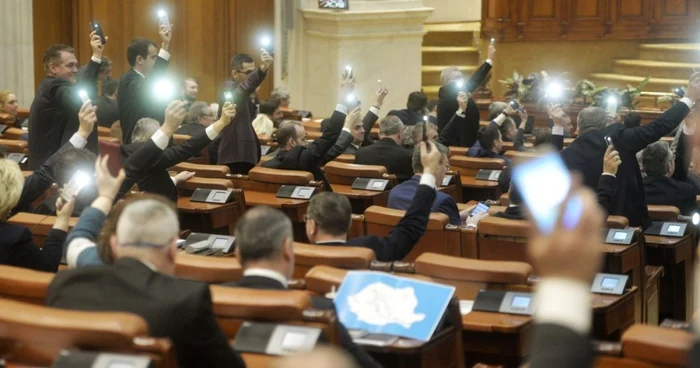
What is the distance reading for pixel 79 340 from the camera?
299 centimetres

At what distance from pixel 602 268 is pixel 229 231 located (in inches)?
94.1

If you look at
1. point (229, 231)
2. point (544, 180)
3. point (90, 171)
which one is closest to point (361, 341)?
point (544, 180)

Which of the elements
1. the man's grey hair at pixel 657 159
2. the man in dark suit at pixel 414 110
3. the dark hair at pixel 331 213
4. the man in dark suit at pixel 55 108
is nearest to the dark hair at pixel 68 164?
the dark hair at pixel 331 213

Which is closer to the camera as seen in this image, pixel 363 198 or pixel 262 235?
pixel 262 235

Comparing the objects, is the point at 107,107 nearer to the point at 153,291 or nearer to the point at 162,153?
the point at 162,153

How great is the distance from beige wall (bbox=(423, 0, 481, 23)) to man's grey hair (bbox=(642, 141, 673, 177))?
11260 mm

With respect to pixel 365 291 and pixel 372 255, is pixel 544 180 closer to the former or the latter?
pixel 365 291

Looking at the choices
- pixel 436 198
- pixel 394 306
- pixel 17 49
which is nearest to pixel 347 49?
Answer: pixel 17 49

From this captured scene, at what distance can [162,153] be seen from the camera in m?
6.09

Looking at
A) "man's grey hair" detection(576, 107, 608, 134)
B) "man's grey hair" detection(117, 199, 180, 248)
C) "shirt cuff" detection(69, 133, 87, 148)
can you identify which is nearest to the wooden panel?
"man's grey hair" detection(576, 107, 608, 134)

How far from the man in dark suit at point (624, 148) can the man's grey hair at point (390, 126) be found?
1603 millimetres

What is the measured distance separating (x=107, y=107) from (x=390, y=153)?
10.8 ft

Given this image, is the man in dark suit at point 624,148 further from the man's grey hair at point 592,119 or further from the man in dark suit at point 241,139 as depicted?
the man in dark suit at point 241,139

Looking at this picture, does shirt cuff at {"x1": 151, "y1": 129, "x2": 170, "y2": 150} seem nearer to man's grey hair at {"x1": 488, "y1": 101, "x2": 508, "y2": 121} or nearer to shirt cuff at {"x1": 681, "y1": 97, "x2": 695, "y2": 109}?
shirt cuff at {"x1": 681, "y1": 97, "x2": 695, "y2": 109}
